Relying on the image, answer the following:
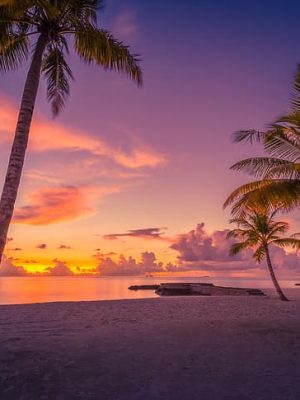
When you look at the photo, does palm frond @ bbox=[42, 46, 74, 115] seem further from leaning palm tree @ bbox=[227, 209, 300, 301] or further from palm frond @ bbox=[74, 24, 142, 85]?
leaning palm tree @ bbox=[227, 209, 300, 301]

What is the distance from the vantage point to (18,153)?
8594 millimetres

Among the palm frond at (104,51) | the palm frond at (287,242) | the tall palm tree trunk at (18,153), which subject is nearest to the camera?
the tall palm tree trunk at (18,153)

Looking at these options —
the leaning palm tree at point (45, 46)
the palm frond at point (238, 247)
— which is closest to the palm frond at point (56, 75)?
the leaning palm tree at point (45, 46)

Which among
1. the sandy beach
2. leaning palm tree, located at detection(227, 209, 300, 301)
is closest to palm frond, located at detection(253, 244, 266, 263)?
leaning palm tree, located at detection(227, 209, 300, 301)

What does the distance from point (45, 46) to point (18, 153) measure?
390cm

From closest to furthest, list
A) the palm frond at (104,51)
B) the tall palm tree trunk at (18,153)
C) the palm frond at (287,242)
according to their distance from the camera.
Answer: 1. the tall palm tree trunk at (18,153)
2. the palm frond at (104,51)
3. the palm frond at (287,242)

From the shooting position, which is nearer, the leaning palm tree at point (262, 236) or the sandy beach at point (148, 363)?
the sandy beach at point (148, 363)

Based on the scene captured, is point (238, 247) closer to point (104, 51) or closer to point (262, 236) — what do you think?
point (262, 236)

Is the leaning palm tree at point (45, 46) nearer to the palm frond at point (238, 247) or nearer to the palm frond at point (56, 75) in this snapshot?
the palm frond at point (56, 75)

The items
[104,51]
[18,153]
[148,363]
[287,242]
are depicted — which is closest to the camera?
[148,363]

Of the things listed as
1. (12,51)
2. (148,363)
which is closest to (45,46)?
(12,51)

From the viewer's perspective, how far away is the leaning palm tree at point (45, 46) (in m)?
8.68

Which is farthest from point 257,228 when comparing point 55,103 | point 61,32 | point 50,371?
point 50,371

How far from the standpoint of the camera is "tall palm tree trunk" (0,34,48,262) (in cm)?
808
